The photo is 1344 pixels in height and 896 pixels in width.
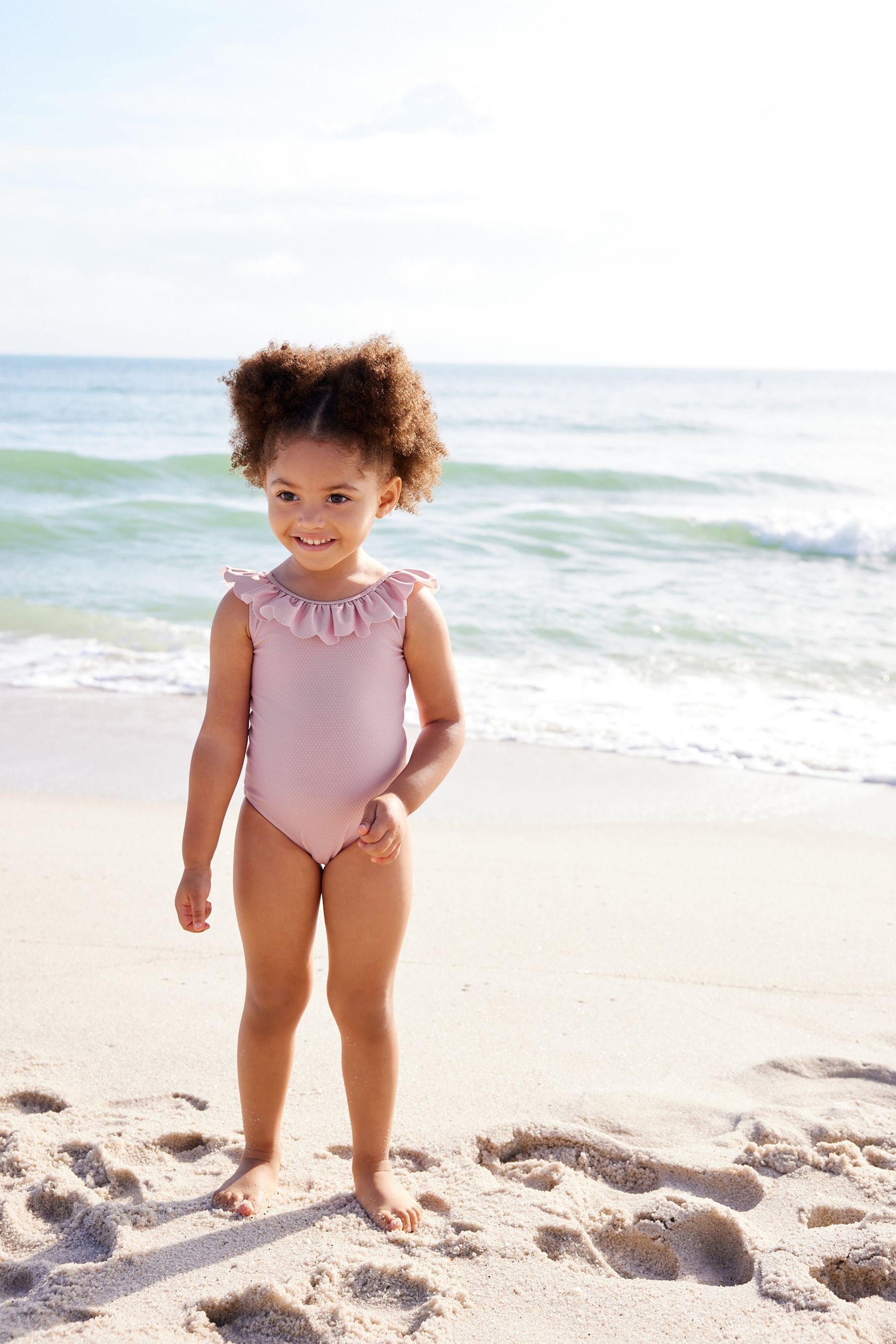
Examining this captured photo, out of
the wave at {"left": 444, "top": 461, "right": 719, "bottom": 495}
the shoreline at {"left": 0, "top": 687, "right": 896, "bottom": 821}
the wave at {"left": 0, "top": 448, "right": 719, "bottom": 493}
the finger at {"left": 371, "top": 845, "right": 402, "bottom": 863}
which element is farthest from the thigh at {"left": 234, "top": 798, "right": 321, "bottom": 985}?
the wave at {"left": 444, "top": 461, "right": 719, "bottom": 495}

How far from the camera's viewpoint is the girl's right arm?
2170 mm

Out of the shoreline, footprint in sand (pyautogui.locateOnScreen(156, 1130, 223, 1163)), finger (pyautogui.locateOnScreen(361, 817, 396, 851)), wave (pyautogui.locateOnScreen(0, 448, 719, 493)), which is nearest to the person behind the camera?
finger (pyautogui.locateOnScreen(361, 817, 396, 851))

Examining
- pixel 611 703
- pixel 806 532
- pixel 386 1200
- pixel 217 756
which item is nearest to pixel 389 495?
pixel 217 756

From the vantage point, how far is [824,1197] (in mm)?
2215

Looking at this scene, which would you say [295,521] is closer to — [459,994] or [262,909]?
[262,909]

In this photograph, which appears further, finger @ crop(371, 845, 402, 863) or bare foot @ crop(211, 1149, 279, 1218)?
bare foot @ crop(211, 1149, 279, 1218)

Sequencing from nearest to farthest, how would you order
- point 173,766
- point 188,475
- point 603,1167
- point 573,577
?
point 603,1167 < point 173,766 < point 573,577 < point 188,475

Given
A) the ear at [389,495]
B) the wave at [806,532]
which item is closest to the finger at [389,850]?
the ear at [389,495]

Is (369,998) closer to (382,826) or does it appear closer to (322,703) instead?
(382,826)

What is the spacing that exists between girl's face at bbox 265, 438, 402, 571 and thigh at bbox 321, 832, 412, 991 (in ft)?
1.88

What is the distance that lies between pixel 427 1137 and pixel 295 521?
1.36m

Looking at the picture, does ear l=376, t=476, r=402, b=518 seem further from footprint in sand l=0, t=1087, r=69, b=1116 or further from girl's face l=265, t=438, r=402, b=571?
footprint in sand l=0, t=1087, r=69, b=1116

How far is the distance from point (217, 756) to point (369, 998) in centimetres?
56

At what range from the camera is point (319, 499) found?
2.10 metres
